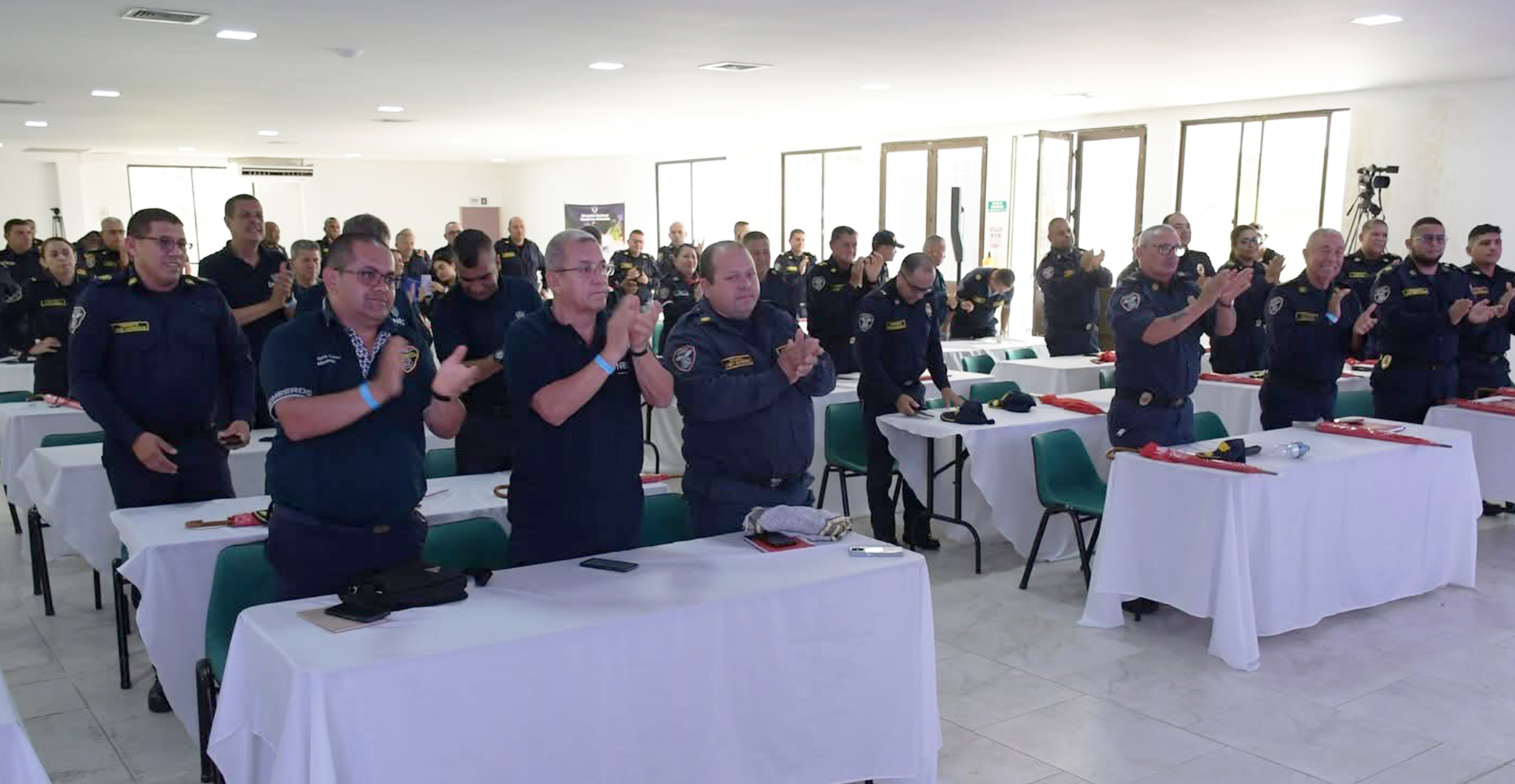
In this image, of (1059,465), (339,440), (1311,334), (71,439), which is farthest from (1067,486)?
(71,439)

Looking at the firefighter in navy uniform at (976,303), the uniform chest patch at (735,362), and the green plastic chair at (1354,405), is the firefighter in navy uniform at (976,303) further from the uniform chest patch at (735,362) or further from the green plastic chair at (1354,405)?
the uniform chest patch at (735,362)

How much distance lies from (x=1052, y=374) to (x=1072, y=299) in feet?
4.19

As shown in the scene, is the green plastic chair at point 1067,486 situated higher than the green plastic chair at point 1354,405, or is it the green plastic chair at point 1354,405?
the green plastic chair at point 1354,405

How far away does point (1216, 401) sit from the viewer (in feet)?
23.1

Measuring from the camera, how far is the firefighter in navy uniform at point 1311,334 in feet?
17.9

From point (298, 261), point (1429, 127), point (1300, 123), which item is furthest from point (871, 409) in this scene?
point (1300, 123)

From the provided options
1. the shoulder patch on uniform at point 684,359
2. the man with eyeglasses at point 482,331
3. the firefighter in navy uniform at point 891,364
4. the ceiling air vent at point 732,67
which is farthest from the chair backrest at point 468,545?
the ceiling air vent at point 732,67

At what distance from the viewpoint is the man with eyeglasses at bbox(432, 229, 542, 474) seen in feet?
13.4

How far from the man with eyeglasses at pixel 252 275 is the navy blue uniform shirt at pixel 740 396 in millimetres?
2317

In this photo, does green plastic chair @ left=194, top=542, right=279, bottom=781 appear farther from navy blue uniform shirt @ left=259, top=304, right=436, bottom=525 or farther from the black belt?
the black belt

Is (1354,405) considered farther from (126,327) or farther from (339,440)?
(126,327)

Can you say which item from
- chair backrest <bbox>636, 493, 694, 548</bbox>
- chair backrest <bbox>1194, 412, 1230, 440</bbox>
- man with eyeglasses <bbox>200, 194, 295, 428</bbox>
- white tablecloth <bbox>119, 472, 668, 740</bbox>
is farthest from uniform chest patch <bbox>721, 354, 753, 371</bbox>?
chair backrest <bbox>1194, 412, 1230, 440</bbox>

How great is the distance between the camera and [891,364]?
5504 mm

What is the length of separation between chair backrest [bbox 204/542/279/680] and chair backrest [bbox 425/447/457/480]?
1.29 metres
